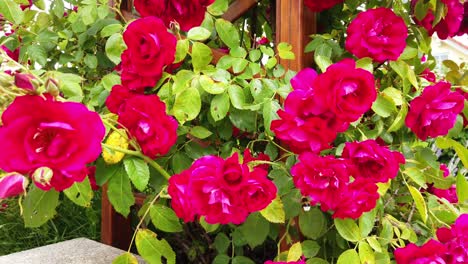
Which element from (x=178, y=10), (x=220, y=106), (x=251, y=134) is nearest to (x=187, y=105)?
(x=220, y=106)

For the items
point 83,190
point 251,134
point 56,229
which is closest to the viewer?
point 83,190

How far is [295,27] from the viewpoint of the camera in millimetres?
1174

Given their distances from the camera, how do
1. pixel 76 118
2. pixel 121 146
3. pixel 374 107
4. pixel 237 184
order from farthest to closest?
1. pixel 374 107
2. pixel 121 146
3. pixel 237 184
4. pixel 76 118

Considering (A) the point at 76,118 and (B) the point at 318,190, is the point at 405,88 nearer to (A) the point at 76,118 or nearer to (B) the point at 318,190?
(B) the point at 318,190

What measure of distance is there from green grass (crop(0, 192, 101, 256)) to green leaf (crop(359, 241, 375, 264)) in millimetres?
1470

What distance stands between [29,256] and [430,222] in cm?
117

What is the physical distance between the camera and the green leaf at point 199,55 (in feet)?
3.61

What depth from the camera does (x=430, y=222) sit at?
1.20m

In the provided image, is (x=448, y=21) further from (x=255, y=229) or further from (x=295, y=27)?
(x=255, y=229)

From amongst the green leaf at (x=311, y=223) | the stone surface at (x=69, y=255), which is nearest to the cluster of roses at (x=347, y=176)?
the green leaf at (x=311, y=223)

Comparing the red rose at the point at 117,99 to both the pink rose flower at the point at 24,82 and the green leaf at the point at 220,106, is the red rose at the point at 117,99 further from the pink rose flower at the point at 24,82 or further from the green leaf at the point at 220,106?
the pink rose flower at the point at 24,82

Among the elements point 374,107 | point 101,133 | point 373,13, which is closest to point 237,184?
point 101,133

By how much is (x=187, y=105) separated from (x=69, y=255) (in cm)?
81

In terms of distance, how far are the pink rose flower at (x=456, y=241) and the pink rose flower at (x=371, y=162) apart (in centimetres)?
21
